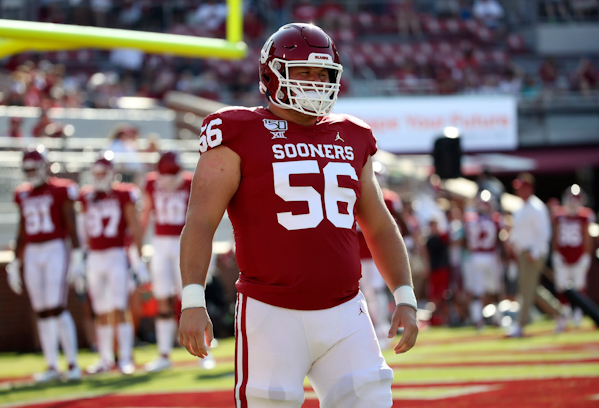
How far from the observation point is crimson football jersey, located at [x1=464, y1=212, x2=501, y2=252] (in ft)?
43.2

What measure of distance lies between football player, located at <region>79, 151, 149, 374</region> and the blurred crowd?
8.92 meters

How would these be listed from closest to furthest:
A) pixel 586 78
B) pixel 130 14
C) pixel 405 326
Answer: pixel 405 326 → pixel 130 14 → pixel 586 78

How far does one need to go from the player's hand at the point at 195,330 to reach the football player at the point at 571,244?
10.7m

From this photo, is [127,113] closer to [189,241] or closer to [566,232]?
[566,232]

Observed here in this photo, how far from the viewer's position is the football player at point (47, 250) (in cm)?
794

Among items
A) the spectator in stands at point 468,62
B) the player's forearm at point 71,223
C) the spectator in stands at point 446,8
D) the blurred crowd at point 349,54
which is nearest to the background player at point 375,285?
the player's forearm at point 71,223

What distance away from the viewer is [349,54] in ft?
80.8

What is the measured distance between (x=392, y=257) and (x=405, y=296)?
0.52 feet

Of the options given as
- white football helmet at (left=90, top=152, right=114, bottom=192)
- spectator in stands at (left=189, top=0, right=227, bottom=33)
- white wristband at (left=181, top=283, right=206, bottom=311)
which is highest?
spectator in stands at (left=189, top=0, right=227, bottom=33)

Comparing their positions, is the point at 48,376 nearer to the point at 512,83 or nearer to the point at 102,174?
the point at 102,174

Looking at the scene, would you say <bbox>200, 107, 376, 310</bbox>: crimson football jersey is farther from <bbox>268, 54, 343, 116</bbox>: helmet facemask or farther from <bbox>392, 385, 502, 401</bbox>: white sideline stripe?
<bbox>392, 385, 502, 401</bbox>: white sideline stripe

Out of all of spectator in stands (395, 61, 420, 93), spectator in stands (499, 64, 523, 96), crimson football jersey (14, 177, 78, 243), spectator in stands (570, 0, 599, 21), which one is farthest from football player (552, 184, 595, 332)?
spectator in stands (570, 0, 599, 21)

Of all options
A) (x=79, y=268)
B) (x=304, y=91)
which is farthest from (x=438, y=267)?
(x=304, y=91)

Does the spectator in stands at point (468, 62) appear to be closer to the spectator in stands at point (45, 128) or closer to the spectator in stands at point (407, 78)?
the spectator in stands at point (407, 78)
